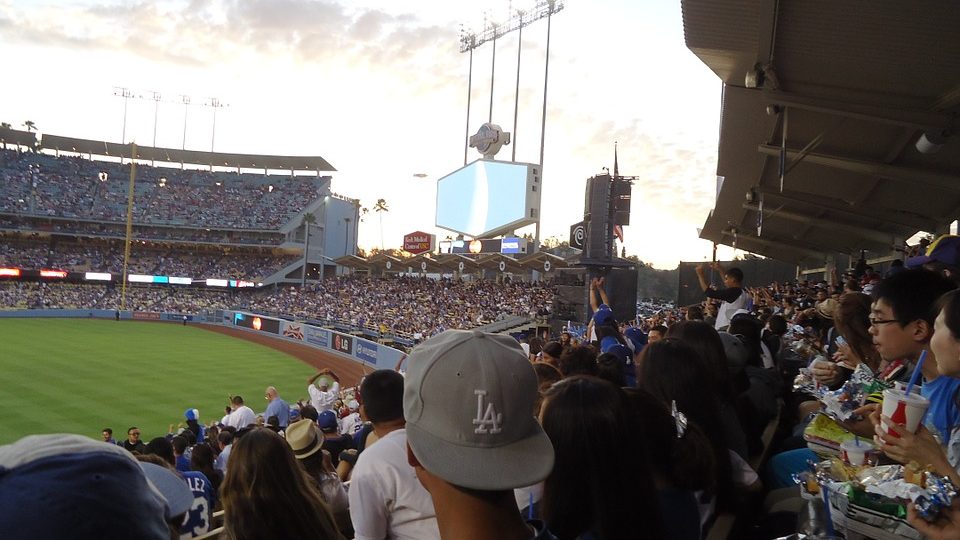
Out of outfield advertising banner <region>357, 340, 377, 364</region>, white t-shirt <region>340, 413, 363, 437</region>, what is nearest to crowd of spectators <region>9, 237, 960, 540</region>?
white t-shirt <region>340, 413, 363, 437</region>

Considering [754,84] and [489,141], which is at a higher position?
[489,141]

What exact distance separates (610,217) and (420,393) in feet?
61.1

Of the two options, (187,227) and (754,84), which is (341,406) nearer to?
(754,84)

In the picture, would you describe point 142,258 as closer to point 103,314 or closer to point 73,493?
point 103,314

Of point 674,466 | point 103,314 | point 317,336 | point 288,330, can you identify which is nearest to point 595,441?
point 674,466

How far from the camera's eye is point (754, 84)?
6.14 metres

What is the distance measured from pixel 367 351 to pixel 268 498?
26.8 metres

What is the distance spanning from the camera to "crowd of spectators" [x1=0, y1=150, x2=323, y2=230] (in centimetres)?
6303

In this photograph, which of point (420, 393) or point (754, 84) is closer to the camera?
point (420, 393)

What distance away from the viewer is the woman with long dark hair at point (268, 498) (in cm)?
258

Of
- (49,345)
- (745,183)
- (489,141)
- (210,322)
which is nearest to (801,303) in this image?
(745,183)

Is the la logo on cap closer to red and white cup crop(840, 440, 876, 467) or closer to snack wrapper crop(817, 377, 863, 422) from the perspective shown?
red and white cup crop(840, 440, 876, 467)

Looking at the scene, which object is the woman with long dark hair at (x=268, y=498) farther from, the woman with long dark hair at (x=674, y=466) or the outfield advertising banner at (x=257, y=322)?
the outfield advertising banner at (x=257, y=322)

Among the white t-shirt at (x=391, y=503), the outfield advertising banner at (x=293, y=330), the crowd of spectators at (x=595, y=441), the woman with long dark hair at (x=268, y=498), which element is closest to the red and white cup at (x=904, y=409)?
the crowd of spectators at (x=595, y=441)
